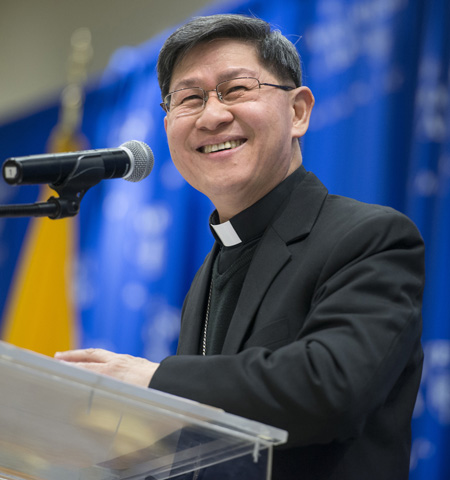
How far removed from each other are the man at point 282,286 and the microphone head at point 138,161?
0.27 metres

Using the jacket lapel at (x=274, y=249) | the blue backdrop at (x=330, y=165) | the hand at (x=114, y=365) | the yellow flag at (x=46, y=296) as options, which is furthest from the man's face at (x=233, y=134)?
the yellow flag at (x=46, y=296)

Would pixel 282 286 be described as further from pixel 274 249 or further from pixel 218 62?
pixel 218 62

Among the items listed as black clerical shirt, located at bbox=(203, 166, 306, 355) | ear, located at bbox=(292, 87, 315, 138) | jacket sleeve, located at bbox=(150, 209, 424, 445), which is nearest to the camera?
jacket sleeve, located at bbox=(150, 209, 424, 445)

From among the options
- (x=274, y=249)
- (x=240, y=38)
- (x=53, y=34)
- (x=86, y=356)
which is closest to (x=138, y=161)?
(x=274, y=249)

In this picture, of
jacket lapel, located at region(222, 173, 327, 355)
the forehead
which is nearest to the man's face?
the forehead

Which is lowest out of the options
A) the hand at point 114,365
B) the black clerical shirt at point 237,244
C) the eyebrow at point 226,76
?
the hand at point 114,365

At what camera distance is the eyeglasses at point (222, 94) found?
1.78 metres

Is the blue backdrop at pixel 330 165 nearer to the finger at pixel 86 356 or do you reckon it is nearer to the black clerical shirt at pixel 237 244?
the black clerical shirt at pixel 237 244

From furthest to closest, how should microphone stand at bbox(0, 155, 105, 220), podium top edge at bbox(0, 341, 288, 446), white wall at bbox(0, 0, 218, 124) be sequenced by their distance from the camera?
white wall at bbox(0, 0, 218, 124)
microphone stand at bbox(0, 155, 105, 220)
podium top edge at bbox(0, 341, 288, 446)

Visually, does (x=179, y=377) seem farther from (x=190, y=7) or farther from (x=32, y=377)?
(x=190, y=7)

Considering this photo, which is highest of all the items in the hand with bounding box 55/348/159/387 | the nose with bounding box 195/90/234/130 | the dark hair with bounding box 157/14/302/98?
the dark hair with bounding box 157/14/302/98

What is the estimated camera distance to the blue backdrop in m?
2.72

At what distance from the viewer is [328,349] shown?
116cm

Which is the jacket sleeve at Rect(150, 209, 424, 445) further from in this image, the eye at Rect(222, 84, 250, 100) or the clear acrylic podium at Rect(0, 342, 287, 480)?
the eye at Rect(222, 84, 250, 100)
